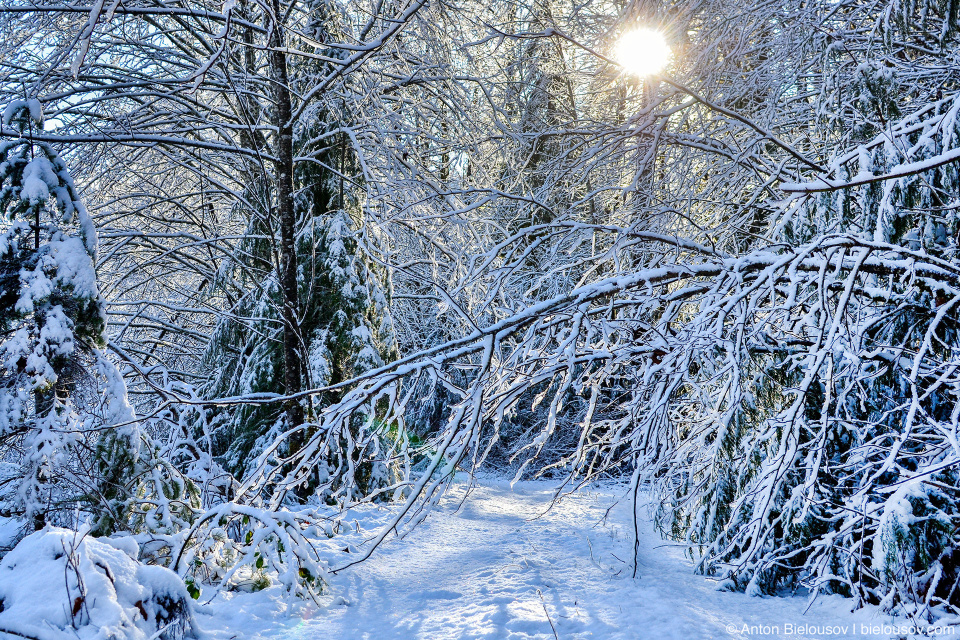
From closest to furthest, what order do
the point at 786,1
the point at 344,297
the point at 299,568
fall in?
the point at 299,568, the point at 786,1, the point at 344,297

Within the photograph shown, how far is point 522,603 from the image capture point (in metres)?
4.42

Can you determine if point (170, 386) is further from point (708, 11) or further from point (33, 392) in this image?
point (708, 11)

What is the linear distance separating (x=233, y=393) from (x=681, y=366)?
21.3 ft

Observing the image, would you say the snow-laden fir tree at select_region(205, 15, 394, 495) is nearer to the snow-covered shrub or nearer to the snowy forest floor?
the snowy forest floor

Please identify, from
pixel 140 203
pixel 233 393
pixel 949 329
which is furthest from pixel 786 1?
pixel 140 203

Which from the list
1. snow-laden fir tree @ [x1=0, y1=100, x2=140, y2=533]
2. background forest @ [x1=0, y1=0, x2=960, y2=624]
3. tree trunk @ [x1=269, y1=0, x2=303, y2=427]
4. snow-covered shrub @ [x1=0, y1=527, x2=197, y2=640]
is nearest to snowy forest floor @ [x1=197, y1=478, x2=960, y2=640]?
background forest @ [x1=0, y1=0, x2=960, y2=624]

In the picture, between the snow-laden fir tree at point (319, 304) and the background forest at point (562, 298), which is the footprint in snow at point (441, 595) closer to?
the background forest at point (562, 298)

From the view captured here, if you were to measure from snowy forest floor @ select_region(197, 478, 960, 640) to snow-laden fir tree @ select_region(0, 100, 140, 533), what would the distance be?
111 cm

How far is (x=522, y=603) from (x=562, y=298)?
8.28 ft

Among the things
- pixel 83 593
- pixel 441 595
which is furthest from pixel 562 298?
pixel 441 595

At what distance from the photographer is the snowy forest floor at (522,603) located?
3783 mm

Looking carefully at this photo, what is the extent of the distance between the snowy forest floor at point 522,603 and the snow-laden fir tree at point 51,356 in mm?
1105

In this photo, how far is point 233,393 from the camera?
8.01 metres

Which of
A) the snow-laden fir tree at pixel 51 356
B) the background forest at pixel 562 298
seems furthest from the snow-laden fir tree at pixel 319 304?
the snow-laden fir tree at pixel 51 356
